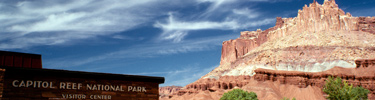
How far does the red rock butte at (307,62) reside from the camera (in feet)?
320

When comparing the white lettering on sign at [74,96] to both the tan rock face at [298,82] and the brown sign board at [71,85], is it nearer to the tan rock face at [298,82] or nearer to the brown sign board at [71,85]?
Answer: the brown sign board at [71,85]

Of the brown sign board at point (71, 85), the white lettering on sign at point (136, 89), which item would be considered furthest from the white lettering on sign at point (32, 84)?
the white lettering on sign at point (136, 89)

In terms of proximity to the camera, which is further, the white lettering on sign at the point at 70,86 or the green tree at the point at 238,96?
the green tree at the point at 238,96

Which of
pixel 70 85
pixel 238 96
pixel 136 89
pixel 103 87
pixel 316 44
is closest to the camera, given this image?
pixel 70 85

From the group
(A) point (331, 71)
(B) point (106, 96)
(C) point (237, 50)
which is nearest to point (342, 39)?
(A) point (331, 71)

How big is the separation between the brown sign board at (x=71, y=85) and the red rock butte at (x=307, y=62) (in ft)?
229

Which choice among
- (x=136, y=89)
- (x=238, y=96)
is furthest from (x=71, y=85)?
(x=238, y=96)

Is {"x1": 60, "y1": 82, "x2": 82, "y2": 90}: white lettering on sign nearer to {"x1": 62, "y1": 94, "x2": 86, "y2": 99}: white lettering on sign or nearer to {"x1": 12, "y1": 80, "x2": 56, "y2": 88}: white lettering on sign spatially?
{"x1": 62, "y1": 94, "x2": 86, "y2": 99}: white lettering on sign

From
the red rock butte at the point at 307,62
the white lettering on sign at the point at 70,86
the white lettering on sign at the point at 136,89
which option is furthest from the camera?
the red rock butte at the point at 307,62

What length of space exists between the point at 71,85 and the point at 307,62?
111 metres

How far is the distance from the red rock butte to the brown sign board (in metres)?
69.7

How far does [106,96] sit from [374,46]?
126787mm

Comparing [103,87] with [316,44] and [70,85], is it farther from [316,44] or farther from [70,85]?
[316,44]

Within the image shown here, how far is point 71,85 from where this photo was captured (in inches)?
710
